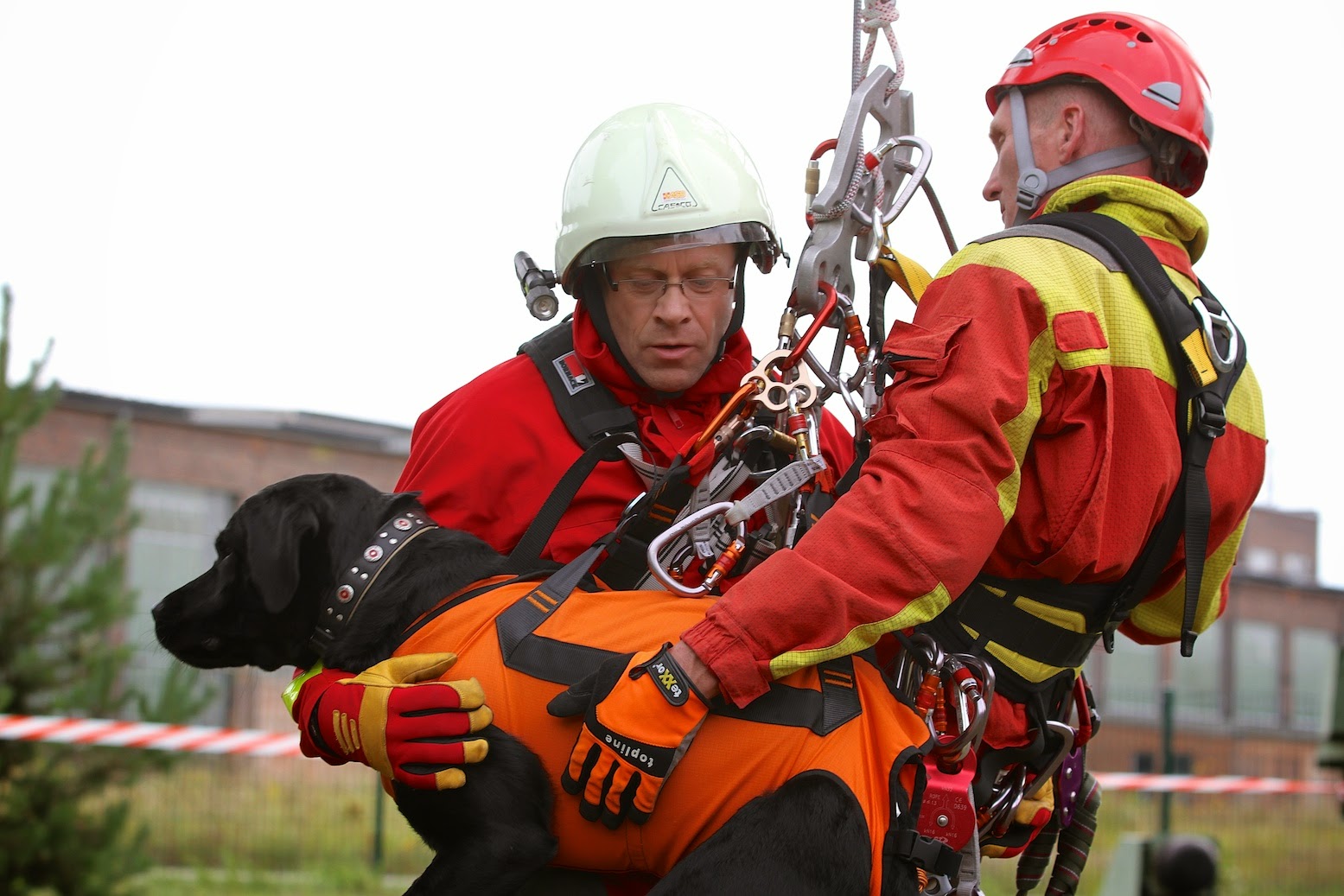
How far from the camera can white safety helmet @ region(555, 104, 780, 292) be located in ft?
11.0

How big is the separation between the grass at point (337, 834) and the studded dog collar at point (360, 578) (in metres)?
4.94

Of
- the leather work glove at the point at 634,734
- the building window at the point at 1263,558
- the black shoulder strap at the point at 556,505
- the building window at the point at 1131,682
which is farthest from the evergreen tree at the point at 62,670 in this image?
the building window at the point at 1263,558

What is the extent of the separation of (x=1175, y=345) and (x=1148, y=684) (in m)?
25.9

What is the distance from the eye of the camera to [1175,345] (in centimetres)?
265

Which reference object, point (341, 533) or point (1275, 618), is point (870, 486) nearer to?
point (341, 533)

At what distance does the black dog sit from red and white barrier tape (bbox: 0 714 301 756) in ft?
13.0

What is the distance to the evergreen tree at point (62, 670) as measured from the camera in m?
6.88

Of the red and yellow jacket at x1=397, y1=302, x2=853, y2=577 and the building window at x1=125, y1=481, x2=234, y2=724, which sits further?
the building window at x1=125, y1=481, x2=234, y2=724

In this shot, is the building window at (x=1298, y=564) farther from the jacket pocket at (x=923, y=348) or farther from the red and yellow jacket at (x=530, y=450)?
the jacket pocket at (x=923, y=348)

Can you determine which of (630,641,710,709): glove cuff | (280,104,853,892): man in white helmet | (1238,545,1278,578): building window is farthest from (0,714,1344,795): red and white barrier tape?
(1238,545,1278,578): building window

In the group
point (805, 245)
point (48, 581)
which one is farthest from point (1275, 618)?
point (805, 245)

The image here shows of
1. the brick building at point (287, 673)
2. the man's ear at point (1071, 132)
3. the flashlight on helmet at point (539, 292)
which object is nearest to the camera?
the man's ear at point (1071, 132)

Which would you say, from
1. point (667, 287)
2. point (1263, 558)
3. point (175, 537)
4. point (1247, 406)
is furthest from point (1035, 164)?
point (1263, 558)

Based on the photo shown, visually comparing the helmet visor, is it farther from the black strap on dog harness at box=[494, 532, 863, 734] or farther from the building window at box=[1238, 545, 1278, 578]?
the building window at box=[1238, 545, 1278, 578]
